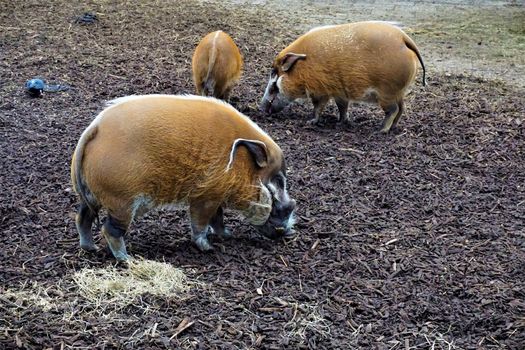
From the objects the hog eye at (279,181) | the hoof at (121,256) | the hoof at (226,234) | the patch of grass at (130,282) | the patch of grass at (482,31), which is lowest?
the patch of grass at (482,31)

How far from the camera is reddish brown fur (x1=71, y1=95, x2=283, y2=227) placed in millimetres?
4324

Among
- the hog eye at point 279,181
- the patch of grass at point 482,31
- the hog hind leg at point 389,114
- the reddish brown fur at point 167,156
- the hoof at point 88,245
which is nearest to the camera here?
the reddish brown fur at point 167,156

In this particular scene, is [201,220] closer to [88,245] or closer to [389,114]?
[88,245]

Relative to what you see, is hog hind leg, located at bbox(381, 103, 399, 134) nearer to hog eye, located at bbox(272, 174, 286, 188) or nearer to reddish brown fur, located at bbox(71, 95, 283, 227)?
hog eye, located at bbox(272, 174, 286, 188)

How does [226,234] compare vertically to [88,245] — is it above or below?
below

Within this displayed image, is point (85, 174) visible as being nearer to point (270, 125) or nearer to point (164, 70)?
point (270, 125)

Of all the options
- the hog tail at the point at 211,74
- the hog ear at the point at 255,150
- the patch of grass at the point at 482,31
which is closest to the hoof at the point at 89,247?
the hog ear at the point at 255,150

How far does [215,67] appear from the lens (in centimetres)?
748

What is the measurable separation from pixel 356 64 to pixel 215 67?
1.39m

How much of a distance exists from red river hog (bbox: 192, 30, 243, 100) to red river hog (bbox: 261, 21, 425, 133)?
1.34 feet

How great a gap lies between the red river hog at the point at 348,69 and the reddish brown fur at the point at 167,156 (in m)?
2.53

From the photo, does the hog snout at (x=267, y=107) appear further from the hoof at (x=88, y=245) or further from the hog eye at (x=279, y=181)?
the hoof at (x=88, y=245)

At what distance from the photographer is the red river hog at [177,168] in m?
4.34

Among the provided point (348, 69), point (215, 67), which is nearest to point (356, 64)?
point (348, 69)
